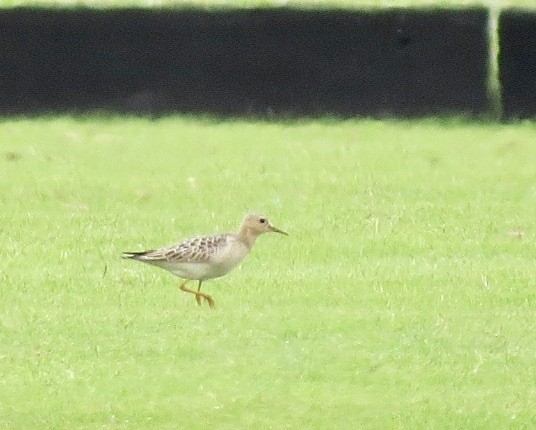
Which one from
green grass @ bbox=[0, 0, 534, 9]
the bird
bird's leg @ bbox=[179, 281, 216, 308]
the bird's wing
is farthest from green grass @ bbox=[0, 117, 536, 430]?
green grass @ bbox=[0, 0, 534, 9]

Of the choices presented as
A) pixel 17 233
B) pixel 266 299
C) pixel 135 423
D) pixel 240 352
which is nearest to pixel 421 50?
pixel 17 233

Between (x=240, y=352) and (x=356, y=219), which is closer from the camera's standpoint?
(x=240, y=352)

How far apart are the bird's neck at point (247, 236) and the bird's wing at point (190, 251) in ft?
0.74

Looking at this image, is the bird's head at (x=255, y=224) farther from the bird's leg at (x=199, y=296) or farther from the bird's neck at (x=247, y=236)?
the bird's leg at (x=199, y=296)

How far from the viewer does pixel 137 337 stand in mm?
8789

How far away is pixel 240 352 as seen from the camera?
28.0ft

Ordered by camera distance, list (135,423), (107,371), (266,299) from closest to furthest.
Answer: (135,423), (107,371), (266,299)

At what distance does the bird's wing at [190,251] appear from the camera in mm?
9375

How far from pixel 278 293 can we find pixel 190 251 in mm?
727

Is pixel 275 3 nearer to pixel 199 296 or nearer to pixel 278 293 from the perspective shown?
pixel 278 293

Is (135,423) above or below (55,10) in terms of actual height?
below

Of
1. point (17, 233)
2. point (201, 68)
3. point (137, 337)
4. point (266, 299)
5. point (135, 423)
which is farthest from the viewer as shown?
point (201, 68)

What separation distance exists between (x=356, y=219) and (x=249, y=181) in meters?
2.22

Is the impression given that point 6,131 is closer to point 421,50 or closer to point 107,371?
point 421,50
